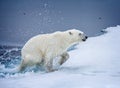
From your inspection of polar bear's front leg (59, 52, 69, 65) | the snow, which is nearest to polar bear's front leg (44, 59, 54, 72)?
the snow

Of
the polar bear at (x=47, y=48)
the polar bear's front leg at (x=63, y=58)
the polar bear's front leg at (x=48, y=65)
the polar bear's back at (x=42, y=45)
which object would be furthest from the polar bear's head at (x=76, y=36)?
the polar bear's front leg at (x=48, y=65)

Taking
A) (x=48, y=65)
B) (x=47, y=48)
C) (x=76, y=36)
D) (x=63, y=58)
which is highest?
(x=76, y=36)

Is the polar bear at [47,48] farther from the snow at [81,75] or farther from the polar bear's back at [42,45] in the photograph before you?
the snow at [81,75]

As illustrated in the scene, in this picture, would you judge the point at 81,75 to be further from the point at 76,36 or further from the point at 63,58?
the point at 63,58

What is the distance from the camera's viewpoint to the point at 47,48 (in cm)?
682

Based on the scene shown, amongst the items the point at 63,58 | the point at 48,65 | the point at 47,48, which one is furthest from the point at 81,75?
the point at 63,58

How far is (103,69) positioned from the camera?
6402 millimetres

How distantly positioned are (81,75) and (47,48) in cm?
121

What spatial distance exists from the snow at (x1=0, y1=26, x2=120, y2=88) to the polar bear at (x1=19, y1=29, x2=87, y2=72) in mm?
225

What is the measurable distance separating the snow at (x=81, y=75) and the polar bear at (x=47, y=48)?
0.74 ft

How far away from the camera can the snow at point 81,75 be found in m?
5.09

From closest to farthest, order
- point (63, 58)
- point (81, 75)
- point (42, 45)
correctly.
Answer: point (81, 75) → point (42, 45) → point (63, 58)

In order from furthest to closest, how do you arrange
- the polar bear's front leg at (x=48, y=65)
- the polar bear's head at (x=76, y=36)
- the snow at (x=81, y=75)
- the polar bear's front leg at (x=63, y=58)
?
the polar bear's front leg at (x=63, y=58) → the polar bear's head at (x=76, y=36) → the polar bear's front leg at (x=48, y=65) → the snow at (x=81, y=75)

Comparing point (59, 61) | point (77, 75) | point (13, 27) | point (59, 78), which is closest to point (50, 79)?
A: point (59, 78)
